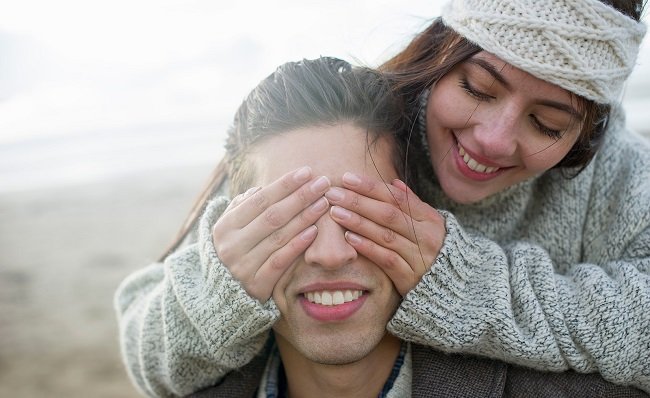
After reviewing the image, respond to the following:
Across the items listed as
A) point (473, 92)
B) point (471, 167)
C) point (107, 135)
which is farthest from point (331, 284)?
point (107, 135)

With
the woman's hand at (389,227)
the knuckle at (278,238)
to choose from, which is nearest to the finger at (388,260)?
the woman's hand at (389,227)

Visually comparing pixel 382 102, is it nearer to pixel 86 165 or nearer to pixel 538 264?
pixel 538 264

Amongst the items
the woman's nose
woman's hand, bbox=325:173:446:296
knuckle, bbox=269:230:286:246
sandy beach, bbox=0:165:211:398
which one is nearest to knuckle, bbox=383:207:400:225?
woman's hand, bbox=325:173:446:296

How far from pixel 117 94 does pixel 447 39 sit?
9.66 meters

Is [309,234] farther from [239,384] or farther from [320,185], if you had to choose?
[239,384]

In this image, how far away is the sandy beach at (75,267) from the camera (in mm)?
4172

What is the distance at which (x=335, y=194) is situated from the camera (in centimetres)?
204

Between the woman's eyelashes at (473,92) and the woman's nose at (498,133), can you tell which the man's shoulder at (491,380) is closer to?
the woman's nose at (498,133)

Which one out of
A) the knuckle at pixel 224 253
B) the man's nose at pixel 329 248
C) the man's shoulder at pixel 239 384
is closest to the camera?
the man's nose at pixel 329 248

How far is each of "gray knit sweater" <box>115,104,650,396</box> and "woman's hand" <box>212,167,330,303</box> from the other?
0.05 m

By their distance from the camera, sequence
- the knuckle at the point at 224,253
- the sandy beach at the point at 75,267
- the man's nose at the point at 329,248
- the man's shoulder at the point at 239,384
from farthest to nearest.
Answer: the sandy beach at the point at 75,267
the man's shoulder at the point at 239,384
the knuckle at the point at 224,253
the man's nose at the point at 329,248

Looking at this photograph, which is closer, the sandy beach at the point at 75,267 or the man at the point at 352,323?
the man at the point at 352,323

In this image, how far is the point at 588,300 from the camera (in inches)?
82.6

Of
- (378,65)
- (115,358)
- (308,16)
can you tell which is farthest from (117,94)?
(378,65)
